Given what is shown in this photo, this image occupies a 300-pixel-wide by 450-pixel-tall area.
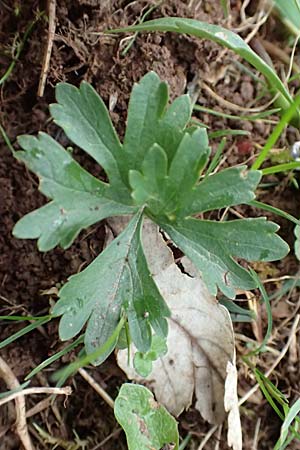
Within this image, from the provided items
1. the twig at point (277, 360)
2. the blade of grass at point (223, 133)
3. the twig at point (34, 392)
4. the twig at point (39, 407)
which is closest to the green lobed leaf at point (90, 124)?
the blade of grass at point (223, 133)

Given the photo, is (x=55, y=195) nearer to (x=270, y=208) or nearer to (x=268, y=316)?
(x=270, y=208)

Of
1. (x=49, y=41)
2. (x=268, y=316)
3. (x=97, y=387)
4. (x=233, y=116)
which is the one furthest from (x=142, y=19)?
(x=97, y=387)


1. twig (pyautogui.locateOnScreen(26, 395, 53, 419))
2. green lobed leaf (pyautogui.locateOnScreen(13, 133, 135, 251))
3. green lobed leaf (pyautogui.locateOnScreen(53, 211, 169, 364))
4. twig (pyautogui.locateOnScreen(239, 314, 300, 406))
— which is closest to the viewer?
green lobed leaf (pyautogui.locateOnScreen(13, 133, 135, 251))

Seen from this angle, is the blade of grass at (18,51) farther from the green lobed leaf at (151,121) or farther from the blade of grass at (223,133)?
the blade of grass at (223,133)

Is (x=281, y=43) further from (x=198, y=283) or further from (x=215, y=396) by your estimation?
(x=215, y=396)

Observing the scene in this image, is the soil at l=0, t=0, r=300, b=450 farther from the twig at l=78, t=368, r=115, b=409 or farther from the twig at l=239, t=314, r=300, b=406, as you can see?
the twig at l=239, t=314, r=300, b=406

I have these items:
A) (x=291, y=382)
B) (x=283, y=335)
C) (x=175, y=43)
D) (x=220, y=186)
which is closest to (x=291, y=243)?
(x=283, y=335)

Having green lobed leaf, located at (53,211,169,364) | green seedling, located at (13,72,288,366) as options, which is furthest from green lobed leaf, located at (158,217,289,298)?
green lobed leaf, located at (53,211,169,364)
